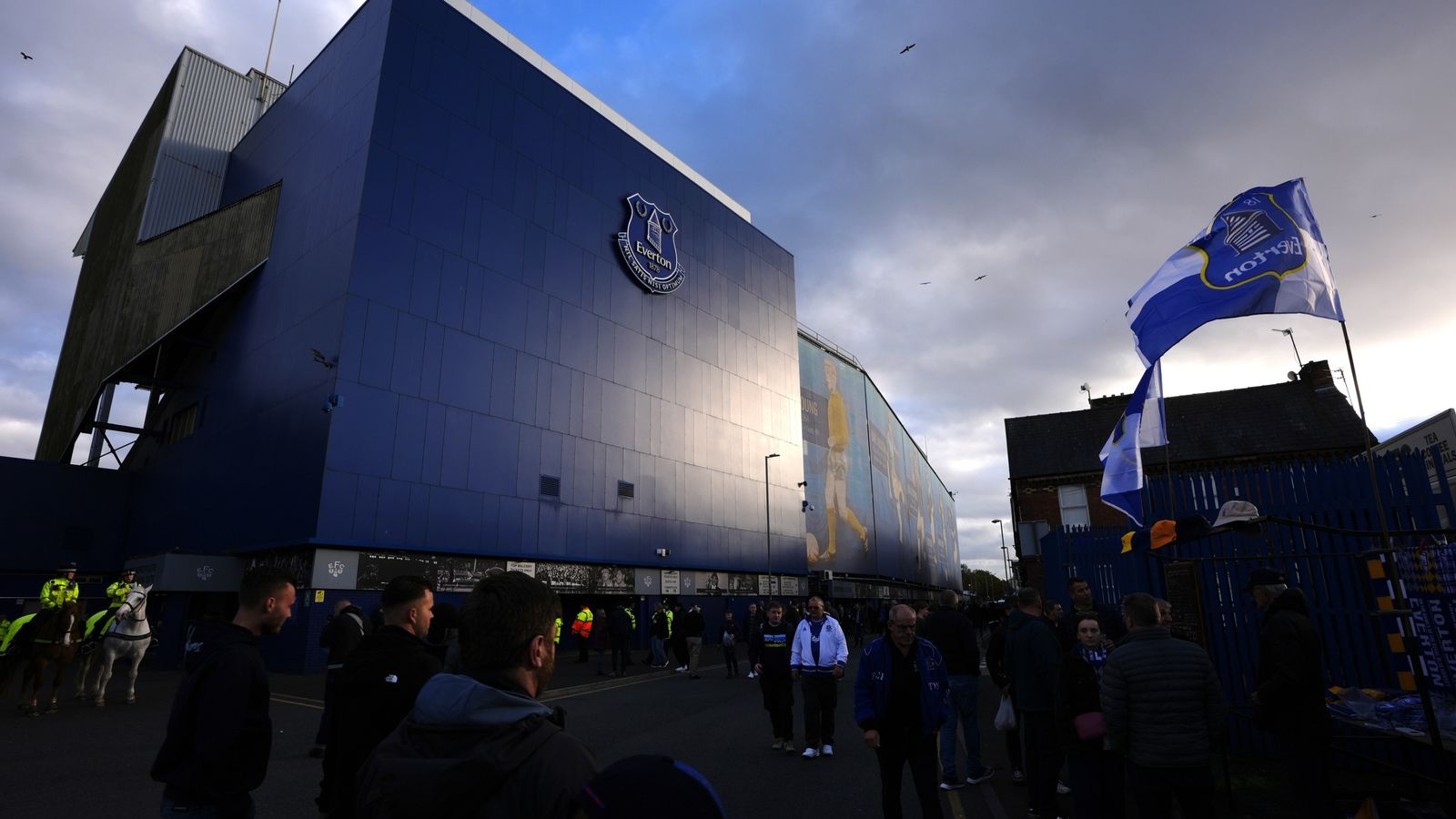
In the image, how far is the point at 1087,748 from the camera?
5289 mm

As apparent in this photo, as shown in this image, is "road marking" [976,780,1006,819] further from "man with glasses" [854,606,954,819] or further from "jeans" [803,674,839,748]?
"jeans" [803,674,839,748]

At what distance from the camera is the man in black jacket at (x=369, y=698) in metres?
3.85

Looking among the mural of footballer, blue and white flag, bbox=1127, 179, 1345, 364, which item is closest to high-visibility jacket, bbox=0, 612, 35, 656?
blue and white flag, bbox=1127, 179, 1345, 364

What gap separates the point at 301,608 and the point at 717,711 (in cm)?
1308

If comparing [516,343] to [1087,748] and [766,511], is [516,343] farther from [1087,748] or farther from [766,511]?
[1087,748]

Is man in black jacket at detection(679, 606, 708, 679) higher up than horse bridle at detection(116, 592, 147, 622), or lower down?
lower down

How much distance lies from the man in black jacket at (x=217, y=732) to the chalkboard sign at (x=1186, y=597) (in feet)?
30.2

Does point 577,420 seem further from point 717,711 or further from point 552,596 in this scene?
point 552,596

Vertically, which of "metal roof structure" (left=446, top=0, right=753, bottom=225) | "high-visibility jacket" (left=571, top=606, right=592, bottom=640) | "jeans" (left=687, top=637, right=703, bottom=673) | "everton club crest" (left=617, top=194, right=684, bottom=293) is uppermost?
"metal roof structure" (left=446, top=0, right=753, bottom=225)

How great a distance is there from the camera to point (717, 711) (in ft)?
41.0

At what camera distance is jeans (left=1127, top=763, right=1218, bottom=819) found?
174 inches

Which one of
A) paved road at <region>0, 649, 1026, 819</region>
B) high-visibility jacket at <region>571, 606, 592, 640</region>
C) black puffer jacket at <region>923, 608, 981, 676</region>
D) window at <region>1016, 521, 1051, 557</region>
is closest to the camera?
paved road at <region>0, 649, 1026, 819</region>

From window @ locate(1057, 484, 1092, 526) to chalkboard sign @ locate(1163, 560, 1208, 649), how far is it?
1108 inches

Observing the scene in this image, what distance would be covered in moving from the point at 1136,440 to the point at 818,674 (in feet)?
16.4
